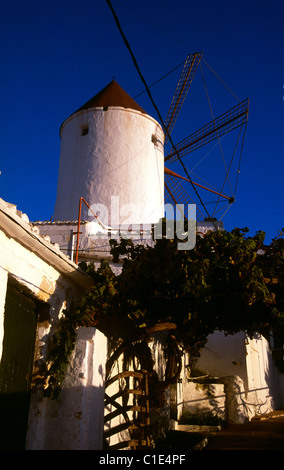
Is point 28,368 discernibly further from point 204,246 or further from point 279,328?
point 279,328

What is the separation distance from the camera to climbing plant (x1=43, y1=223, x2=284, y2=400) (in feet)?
19.2

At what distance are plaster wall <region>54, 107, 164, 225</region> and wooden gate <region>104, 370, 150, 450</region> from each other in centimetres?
776

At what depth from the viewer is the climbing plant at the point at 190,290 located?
5.85 metres

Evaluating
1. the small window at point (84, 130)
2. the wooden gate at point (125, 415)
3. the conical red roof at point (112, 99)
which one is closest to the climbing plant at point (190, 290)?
the wooden gate at point (125, 415)

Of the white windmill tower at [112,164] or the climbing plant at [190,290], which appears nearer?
the climbing plant at [190,290]

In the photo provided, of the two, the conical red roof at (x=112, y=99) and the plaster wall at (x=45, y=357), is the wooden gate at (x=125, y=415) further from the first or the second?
the conical red roof at (x=112, y=99)

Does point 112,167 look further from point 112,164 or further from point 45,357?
point 45,357

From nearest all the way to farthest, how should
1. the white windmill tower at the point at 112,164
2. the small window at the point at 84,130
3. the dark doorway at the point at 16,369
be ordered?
the dark doorway at the point at 16,369, the white windmill tower at the point at 112,164, the small window at the point at 84,130

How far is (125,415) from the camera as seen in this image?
279 inches

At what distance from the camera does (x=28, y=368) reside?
5.32m

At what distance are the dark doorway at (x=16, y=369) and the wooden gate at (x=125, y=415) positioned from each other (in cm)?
149

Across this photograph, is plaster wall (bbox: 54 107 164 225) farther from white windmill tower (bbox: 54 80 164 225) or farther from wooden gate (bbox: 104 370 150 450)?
wooden gate (bbox: 104 370 150 450)

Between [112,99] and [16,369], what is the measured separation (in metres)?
13.3

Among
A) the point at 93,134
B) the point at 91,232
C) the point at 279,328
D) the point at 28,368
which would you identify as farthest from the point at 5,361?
the point at 93,134
